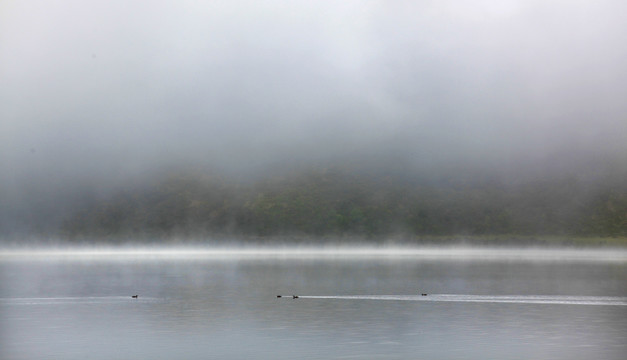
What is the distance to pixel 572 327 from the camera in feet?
159

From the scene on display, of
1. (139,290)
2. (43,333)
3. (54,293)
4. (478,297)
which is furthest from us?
(139,290)

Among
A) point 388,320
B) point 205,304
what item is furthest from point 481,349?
point 205,304

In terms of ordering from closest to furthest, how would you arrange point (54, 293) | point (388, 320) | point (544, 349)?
point (544, 349) → point (388, 320) → point (54, 293)

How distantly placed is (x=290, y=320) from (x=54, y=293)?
34.5 m

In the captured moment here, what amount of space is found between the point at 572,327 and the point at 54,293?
4782 cm

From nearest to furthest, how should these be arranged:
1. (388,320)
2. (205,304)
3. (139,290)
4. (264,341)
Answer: (264,341) → (388,320) → (205,304) → (139,290)

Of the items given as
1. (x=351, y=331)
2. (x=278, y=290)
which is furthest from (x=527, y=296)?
(x=351, y=331)

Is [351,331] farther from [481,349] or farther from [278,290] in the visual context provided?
[278,290]

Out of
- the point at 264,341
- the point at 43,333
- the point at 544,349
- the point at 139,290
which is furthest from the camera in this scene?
the point at 139,290

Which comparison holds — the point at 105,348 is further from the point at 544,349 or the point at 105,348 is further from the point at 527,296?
the point at 527,296

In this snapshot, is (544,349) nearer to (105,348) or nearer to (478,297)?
(105,348)

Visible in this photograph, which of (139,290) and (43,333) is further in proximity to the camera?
(139,290)

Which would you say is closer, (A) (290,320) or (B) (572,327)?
(B) (572,327)

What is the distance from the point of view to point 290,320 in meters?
53.0
